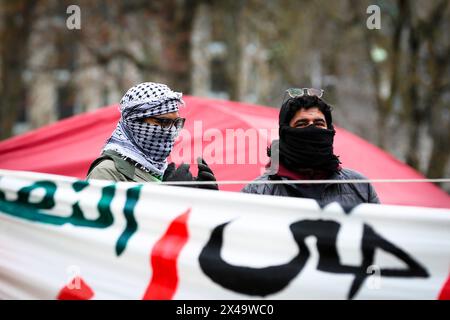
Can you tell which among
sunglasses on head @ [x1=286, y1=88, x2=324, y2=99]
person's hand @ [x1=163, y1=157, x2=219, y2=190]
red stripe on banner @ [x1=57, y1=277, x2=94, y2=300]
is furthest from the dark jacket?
red stripe on banner @ [x1=57, y1=277, x2=94, y2=300]

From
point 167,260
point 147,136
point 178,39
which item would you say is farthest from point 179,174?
point 178,39

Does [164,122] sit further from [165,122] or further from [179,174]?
[179,174]

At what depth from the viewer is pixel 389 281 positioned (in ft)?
8.63

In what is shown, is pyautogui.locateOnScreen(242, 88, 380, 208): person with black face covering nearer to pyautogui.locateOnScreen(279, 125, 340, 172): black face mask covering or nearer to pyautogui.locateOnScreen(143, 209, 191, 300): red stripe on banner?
pyautogui.locateOnScreen(279, 125, 340, 172): black face mask covering

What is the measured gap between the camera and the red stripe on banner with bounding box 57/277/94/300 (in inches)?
118

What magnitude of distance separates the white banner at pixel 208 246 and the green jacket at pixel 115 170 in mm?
173

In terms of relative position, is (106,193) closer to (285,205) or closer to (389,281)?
(285,205)

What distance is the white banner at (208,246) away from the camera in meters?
2.64

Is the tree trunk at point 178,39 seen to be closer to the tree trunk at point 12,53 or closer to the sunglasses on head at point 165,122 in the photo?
the tree trunk at point 12,53

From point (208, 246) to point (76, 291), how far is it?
0.60 metres

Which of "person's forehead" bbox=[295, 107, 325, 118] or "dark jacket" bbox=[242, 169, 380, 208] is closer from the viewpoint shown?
"dark jacket" bbox=[242, 169, 380, 208]

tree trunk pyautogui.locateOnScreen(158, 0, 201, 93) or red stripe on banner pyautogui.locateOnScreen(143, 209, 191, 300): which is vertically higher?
tree trunk pyautogui.locateOnScreen(158, 0, 201, 93)

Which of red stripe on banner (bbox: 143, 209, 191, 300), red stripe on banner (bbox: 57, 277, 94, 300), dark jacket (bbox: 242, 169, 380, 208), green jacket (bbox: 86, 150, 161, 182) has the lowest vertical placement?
red stripe on banner (bbox: 57, 277, 94, 300)
